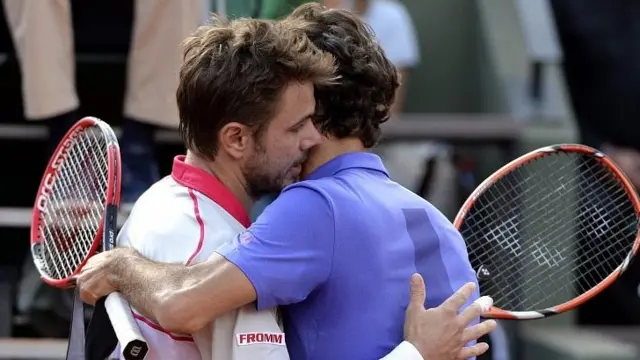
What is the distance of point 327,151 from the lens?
3051mm

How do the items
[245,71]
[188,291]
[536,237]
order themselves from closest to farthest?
[188,291]
[245,71]
[536,237]

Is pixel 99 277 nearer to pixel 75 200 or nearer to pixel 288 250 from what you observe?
pixel 288 250

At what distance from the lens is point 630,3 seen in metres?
6.69

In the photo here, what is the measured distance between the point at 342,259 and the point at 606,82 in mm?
3964

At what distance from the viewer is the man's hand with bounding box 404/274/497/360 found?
2.90 m

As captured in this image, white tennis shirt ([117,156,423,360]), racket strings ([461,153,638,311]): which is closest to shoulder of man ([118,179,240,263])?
white tennis shirt ([117,156,423,360])

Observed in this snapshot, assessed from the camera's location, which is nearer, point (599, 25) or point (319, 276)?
point (319, 276)

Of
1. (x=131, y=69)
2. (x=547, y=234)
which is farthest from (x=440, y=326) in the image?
(x=131, y=69)

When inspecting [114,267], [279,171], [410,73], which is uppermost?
[279,171]

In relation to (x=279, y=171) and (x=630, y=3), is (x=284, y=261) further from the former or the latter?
(x=630, y=3)

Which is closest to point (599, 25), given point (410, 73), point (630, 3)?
point (630, 3)

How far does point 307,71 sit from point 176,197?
1.36 ft

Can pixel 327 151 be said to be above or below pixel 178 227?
above

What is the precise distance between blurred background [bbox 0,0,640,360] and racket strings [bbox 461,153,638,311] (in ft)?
1.64
